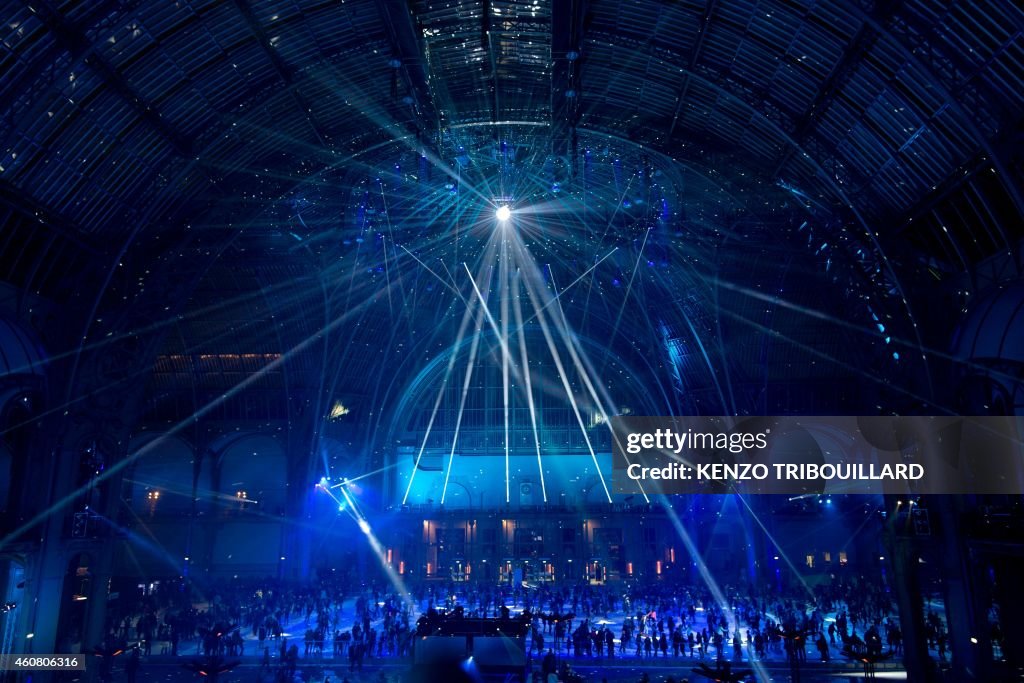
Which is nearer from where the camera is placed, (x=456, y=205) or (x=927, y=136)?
(x=927, y=136)

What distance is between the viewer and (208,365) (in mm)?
46156

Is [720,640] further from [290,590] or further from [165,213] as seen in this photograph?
[165,213]

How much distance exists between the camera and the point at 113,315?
28.0 meters

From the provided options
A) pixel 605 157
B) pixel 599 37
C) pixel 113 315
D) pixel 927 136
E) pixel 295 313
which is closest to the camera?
pixel 927 136

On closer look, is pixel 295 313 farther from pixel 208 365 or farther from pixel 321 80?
pixel 321 80

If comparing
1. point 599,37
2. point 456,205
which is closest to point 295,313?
point 456,205

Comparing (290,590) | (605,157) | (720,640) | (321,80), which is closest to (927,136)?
(605,157)

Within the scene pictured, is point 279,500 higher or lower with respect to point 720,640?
higher

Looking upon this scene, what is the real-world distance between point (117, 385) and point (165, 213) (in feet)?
25.3

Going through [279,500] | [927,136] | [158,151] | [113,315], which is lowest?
[279,500]

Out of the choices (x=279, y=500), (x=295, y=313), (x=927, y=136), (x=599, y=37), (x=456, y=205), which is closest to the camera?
(x=927, y=136)

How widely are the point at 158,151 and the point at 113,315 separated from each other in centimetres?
718

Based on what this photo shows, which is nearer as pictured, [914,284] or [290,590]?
[914,284]

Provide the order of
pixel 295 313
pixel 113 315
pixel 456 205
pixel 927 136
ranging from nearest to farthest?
1. pixel 927 136
2. pixel 113 315
3. pixel 456 205
4. pixel 295 313
